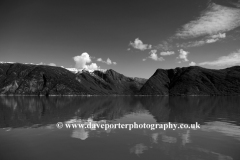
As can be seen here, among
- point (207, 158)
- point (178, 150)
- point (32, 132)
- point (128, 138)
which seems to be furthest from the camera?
point (32, 132)

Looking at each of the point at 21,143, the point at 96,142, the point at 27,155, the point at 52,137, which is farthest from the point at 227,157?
the point at 21,143

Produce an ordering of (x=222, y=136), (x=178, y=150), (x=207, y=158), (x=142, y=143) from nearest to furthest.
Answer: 1. (x=207, y=158)
2. (x=178, y=150)
3. (x=142, y=143)
4. (x=222, y=136)

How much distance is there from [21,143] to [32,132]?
6.51m

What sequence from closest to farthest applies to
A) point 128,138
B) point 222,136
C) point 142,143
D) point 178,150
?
point 178,150
point 142,143
point 128,138
point 222,136

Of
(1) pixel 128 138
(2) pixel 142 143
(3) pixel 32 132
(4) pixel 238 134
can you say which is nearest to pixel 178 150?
(2) pixel 142 143

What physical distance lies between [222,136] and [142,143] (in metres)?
14.1

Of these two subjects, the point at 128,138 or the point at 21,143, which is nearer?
the point at 21,143

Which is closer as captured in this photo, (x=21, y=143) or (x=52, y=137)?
(x=21, y=143)

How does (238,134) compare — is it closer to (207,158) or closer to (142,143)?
(207,158)

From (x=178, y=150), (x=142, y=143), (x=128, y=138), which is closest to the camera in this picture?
(x=178, y=150)

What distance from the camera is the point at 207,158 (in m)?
17.4

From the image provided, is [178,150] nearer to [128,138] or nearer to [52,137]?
[128,138]

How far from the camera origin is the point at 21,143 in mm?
22391

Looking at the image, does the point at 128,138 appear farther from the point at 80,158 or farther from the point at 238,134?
the point at 238,134
